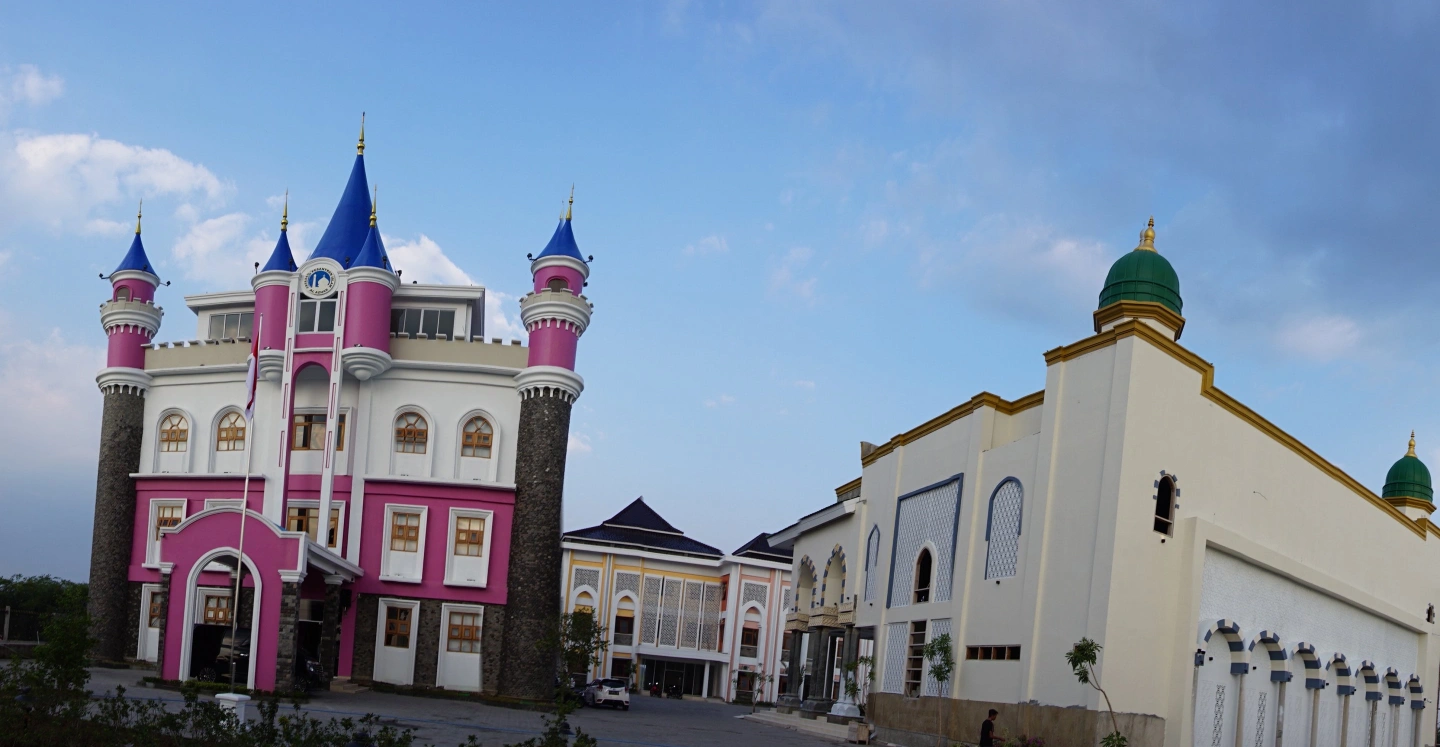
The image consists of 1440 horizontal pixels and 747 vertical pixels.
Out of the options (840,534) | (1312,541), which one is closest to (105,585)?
(840,534)

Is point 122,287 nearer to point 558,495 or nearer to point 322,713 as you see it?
point 558,495

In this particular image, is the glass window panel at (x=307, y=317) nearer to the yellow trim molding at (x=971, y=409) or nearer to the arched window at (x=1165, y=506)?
the yellow trim molding at (x=971, y=409)

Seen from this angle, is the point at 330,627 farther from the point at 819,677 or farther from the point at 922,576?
the point at 922,576

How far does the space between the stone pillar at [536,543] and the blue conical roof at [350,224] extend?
282 inches

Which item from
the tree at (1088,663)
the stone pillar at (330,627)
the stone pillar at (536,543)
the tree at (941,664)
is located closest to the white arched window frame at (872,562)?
the tree at (941,664)

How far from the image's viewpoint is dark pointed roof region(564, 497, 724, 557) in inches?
2101

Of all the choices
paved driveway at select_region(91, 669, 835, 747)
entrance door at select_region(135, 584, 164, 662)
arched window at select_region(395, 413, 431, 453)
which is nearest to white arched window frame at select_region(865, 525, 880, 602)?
paved driveway at select_region(91, 669, 835, 747)

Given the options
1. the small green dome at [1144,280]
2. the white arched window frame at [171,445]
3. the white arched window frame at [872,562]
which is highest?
the small green dome at [1144,280]

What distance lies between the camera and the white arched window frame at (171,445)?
33.7m

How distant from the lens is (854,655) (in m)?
30.2

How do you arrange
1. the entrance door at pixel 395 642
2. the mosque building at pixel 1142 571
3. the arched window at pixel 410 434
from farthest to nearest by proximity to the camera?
1. the arched window at pixel 410 434
2. the entrance door at pixel 395 642
3. the mosque building at pixel 1142 571

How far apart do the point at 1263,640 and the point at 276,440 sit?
24.9 metres

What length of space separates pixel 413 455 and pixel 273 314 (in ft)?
18.1

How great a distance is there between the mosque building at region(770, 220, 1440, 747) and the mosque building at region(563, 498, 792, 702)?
23.4 meters
